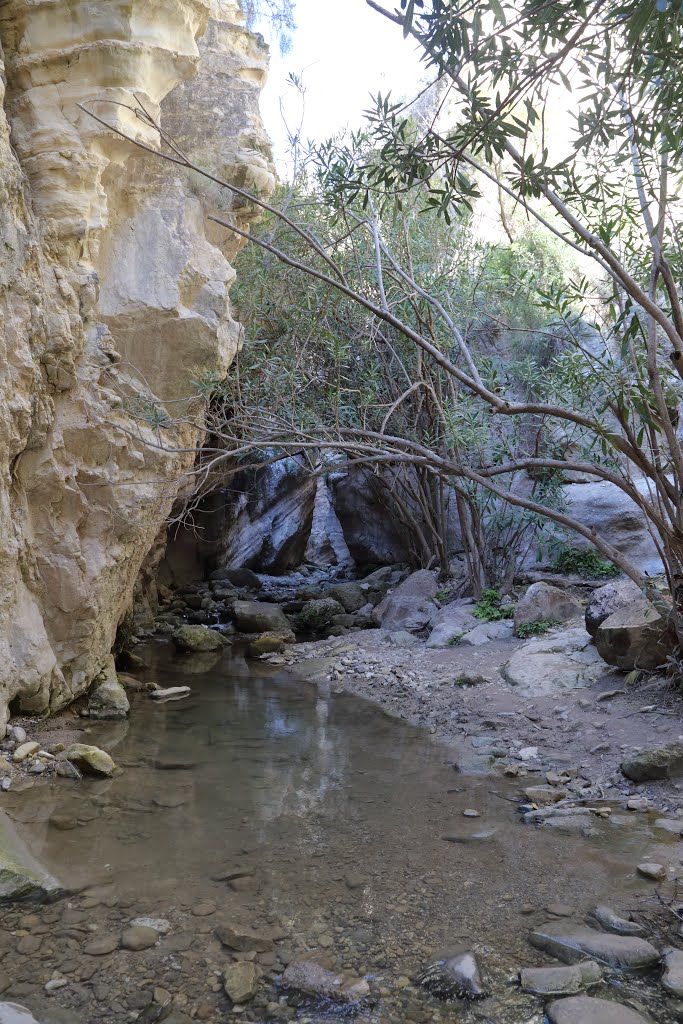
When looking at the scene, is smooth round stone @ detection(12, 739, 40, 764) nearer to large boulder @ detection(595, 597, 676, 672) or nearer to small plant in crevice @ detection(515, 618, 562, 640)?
large boulder @ detection(595, 597, 676, 672)

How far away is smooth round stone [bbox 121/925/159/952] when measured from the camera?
3.25 m

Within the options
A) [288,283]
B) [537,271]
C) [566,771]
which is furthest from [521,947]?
[537,271]

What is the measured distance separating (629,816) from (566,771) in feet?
2.69

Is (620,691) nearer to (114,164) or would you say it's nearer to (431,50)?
(431,50)

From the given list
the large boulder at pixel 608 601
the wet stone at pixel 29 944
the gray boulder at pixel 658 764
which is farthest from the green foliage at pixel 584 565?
the wet stone at pixel 29 944

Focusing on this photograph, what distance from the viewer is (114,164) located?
6.73 m

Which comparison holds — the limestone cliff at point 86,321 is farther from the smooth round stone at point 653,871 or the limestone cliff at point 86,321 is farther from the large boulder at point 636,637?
the smooth round stone at point 653,871

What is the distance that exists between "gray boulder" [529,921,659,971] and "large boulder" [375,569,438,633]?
768 cm

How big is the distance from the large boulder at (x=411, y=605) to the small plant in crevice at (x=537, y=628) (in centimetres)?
236

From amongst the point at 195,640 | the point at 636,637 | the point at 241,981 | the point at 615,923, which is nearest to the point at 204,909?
the point at 241,981

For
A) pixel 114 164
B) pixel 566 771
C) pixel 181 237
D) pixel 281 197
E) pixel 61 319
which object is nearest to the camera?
pixel 566 771

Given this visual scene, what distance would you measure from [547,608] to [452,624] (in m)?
1.56

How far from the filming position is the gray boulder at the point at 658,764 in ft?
16.6

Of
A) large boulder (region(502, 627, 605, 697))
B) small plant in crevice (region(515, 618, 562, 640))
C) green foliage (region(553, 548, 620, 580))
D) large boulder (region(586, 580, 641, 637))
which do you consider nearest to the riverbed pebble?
large boulder (region(502, 627, 605, 697))
